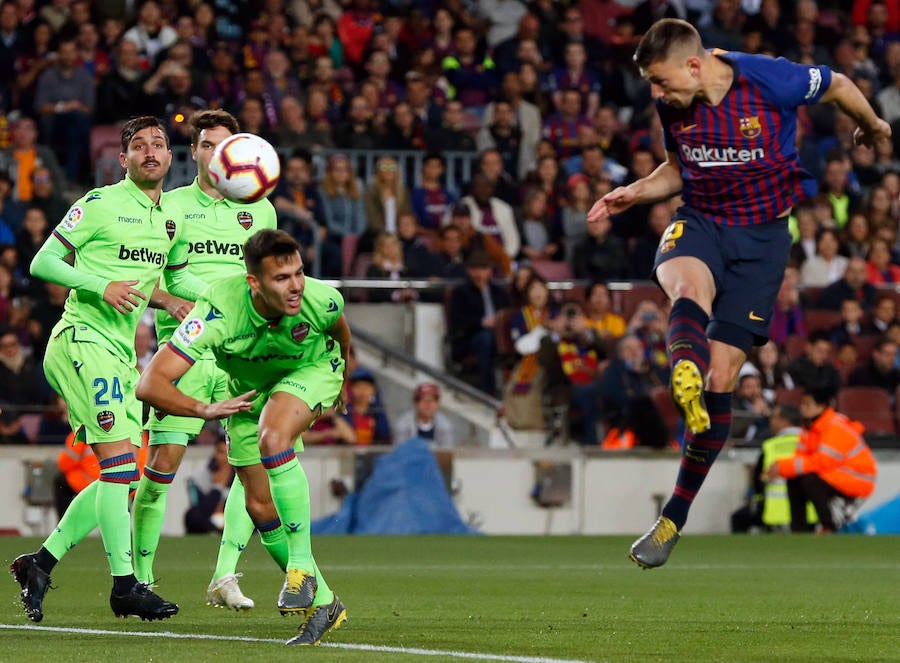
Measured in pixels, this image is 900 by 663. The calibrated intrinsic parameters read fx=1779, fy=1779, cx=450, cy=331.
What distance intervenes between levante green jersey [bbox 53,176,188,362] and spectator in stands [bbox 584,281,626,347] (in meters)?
9.32

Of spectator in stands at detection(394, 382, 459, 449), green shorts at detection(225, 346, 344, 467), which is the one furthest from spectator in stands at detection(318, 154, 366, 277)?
green shorts at detection(225, 346, 344, 467)

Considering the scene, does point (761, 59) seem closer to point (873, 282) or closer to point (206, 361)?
point (206, 361)

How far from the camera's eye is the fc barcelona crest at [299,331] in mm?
7516

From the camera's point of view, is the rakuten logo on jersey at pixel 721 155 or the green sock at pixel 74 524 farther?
the green sock at pixel 74 524

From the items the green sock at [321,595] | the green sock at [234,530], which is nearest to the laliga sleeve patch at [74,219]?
the green sock at [234,530]

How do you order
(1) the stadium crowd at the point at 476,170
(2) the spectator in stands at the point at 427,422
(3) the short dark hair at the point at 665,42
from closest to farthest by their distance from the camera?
(3) the short dark hair at the point at 665,42, (2) the spectator in stands at the point at 427,422, (1) the stadium crowd at the point at 476,170

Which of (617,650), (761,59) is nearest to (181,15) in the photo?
(761,59)

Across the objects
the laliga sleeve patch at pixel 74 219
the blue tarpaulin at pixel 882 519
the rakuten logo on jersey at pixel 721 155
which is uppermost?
the rakuten logo on jersey at pixel 721 155

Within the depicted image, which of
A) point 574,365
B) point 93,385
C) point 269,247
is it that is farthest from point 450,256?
point 269,247

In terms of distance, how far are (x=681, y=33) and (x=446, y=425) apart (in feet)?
31.1

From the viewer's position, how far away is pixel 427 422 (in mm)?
17234

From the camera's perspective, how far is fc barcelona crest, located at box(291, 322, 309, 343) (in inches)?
296

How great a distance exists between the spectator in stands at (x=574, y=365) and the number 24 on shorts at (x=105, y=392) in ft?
29.3

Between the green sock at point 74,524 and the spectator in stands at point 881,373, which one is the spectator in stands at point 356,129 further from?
the green sock at point 74,524
